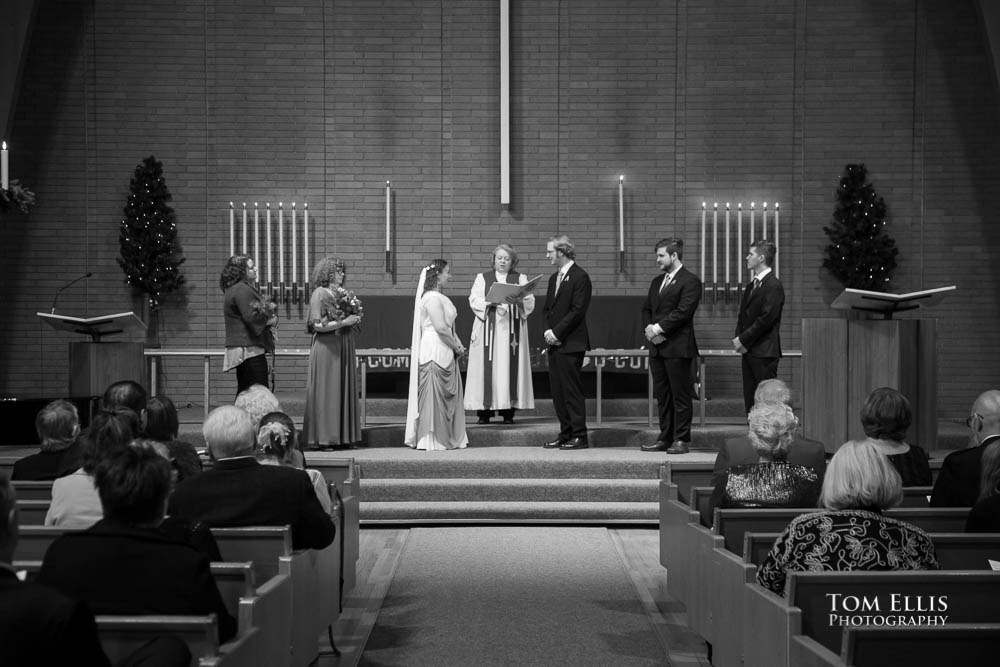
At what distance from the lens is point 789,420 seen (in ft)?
12.9

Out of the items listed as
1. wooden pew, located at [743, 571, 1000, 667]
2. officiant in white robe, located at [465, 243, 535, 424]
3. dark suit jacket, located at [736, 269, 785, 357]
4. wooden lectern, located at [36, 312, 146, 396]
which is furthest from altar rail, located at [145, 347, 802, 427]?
wooden pew, located at [743, 571, 1000, 667]

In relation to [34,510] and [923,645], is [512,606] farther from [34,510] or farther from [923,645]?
[923,645]

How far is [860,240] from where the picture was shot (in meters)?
10.6

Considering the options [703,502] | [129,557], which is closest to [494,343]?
[703,502]

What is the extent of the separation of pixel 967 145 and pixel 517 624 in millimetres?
8176

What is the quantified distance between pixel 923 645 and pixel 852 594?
1.60 feet

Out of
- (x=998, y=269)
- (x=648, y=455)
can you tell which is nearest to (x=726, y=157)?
(x=998, y=269)

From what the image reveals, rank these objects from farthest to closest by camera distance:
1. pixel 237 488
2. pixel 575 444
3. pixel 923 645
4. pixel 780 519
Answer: pixel 575 444, pixel 780 519, pixel 237 488, pixel 923 645

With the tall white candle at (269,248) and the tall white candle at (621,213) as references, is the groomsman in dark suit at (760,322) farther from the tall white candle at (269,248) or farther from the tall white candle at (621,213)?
the tall white candle at (269,248)

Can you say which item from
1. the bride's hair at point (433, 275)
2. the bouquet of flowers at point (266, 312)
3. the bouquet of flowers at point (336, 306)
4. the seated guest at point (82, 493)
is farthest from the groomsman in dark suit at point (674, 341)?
the seated guest at point (82, 493)

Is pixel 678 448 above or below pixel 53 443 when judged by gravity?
below

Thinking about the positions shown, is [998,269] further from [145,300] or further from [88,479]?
[88,479]

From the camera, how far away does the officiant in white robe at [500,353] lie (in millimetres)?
8805

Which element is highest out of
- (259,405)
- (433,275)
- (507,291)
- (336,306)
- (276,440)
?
(433,275)
